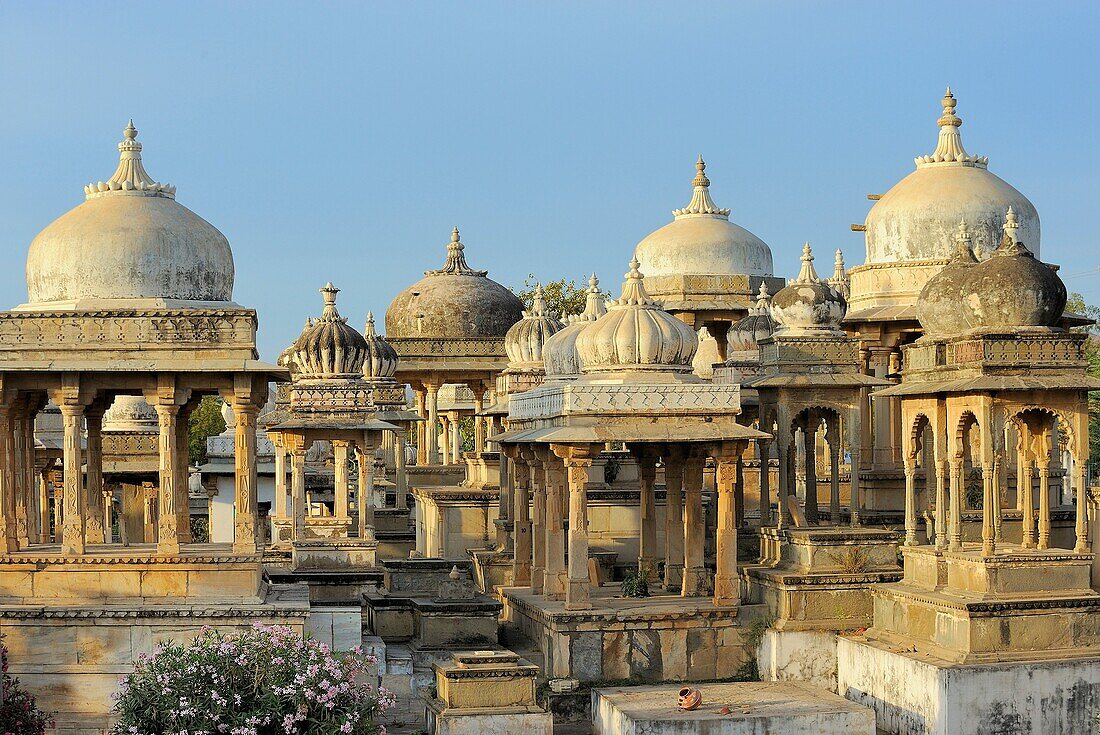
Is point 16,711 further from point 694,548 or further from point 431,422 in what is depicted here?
point 431,422

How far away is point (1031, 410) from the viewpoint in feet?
56.9

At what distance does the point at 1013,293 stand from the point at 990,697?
4138 mm

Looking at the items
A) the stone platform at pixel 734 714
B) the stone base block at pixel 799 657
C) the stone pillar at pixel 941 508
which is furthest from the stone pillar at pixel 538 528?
the stone pillar at pixel 941 508

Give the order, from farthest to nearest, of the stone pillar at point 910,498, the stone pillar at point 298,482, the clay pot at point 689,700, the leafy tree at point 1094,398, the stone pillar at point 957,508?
the leafy tree at point 1094,398
the stone pillar at point 298,482
the stone pillar at point 910,498
the stone pillar at point 957,508
the clay pot at point 689,700

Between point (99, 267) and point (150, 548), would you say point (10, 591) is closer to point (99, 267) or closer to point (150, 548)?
point (150, 548)

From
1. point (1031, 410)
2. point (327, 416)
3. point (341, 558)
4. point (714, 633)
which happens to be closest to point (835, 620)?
point (714, 633)

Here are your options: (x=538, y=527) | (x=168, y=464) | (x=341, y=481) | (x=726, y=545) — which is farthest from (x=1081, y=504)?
(x=341, y=481)

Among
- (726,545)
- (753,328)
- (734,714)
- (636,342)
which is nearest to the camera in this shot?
(734,714)

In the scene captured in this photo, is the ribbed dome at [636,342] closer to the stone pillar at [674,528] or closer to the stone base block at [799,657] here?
the stone pillar at [674,528]

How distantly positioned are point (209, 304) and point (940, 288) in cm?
765

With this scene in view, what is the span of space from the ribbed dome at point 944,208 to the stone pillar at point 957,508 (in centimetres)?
788

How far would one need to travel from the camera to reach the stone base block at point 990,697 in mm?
15789

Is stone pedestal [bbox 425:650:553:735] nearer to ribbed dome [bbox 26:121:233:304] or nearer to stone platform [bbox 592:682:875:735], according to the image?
stone platform [bbox 592:682:875:735]

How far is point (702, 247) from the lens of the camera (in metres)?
29.9
